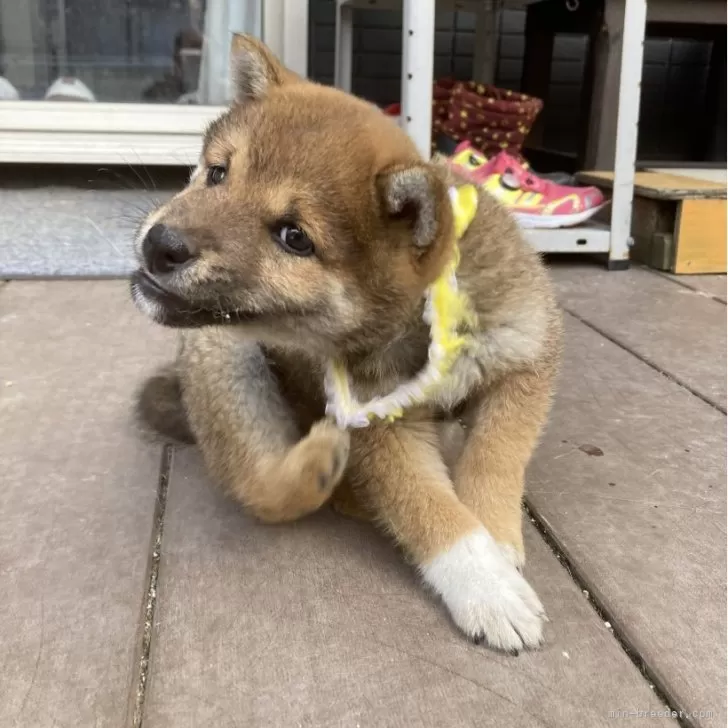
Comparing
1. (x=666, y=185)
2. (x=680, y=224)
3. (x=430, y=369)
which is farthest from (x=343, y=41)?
(x=430, y=369)

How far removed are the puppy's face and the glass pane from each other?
8.01ft

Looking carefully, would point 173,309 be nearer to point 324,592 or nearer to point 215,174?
point 215,174

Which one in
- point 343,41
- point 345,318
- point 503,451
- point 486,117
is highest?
point 343,41

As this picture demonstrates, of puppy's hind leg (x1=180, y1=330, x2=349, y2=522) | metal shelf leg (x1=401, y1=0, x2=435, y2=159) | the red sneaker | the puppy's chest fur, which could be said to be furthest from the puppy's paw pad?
the red sneaker

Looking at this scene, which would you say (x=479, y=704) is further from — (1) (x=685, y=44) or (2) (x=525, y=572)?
(1) (x=685, y=44)

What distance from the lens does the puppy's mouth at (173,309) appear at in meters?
1.33

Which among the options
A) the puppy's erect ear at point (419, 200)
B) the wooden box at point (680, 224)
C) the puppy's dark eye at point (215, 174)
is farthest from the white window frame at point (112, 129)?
the puppy's erect ear at point (419, 200)

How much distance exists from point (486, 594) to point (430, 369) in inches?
16.4

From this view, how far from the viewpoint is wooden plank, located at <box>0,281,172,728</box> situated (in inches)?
47.3

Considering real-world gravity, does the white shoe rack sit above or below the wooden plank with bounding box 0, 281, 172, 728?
above

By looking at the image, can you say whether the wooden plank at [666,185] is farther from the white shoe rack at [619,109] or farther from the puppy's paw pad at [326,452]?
the puppy's paw pad at [326,452]

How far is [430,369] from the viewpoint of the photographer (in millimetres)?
1527

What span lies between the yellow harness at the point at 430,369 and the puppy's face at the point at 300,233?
60mm

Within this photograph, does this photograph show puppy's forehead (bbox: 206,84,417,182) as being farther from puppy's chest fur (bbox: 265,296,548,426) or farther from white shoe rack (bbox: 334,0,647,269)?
white shoe rack (bbox: 334,0,647,269)
